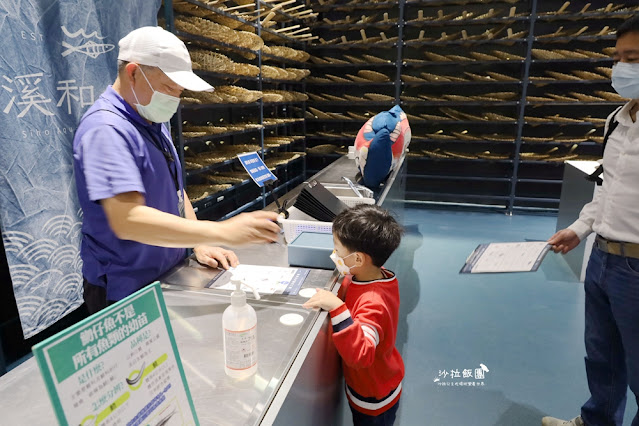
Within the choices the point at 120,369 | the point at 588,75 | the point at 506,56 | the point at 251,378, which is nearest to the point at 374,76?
the point at 506,56

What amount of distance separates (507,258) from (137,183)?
48.1 inches

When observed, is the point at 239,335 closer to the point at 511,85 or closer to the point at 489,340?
the point at 489,340

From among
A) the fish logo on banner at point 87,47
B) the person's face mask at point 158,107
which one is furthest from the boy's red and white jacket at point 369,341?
the fish logo on banner at point 87,47

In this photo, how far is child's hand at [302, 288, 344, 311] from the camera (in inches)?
46.8

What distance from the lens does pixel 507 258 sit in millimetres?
1460

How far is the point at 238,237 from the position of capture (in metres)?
1.15

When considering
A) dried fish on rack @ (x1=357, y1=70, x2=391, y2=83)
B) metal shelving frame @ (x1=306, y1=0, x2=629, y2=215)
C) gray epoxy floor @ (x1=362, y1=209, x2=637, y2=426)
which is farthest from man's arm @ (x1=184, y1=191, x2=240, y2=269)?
dried fish on rack @ (x1=357, y1=70, x2=391, y2=83)

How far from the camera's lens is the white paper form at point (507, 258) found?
1360mm

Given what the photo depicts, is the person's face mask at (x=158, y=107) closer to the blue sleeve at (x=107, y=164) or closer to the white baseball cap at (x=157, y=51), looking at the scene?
the white baseball cap at (x=157, y=51)

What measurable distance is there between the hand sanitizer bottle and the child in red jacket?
33cm

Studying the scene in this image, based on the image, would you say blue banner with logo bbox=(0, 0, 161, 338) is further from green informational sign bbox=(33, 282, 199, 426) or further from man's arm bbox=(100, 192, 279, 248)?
green informational sign bbox=(33, 282, 199, 426)

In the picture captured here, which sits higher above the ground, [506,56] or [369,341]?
[506,56]

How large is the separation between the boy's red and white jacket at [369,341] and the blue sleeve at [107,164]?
26.6 inches

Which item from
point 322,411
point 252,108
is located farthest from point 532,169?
point 322,411
